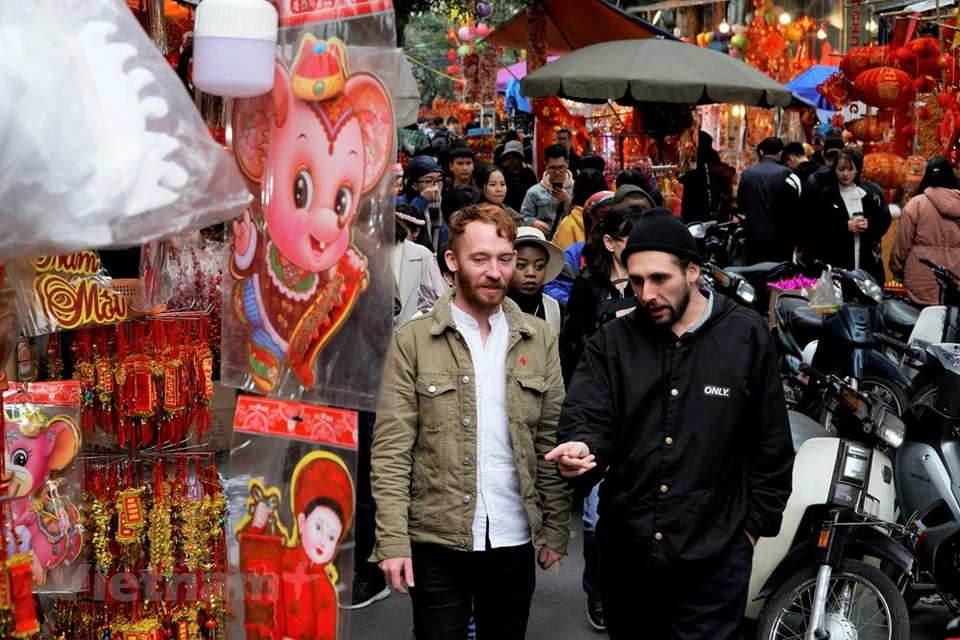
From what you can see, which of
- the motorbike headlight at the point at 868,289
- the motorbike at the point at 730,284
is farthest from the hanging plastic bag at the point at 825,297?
the motorbike at the point at 730,284

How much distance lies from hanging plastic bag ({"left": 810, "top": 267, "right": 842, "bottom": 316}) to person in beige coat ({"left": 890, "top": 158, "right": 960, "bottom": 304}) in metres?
2.03

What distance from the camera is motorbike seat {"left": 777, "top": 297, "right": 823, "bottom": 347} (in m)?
8.23

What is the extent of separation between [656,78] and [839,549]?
23.1 feet

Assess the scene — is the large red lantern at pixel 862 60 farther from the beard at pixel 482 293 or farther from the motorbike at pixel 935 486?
the beard at pixel 482 293

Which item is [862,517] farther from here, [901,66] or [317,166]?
[901,66]

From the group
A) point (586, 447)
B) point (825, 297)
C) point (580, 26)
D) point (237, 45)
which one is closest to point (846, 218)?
point (825, 297)

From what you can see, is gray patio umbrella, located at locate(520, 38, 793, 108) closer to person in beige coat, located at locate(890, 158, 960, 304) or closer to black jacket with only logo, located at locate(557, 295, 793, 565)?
person in beige coat, located at locate(890, 158, 960, 304)

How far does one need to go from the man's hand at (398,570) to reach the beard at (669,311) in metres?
1.04

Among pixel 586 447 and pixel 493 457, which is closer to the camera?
pixel 586 447

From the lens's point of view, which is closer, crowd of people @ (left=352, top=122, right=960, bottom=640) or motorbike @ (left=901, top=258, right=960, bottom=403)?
crowd of people @ (left=352, top=122, right=960, bottom=640)

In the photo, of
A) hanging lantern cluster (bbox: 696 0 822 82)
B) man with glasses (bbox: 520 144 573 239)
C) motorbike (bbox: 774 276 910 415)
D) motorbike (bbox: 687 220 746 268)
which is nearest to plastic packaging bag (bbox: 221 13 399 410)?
motorbike (bbox: 774 276 910 415)

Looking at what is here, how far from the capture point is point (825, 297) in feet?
27.6

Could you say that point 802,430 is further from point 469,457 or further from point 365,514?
point 469,457

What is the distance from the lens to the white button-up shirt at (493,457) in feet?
12.3
